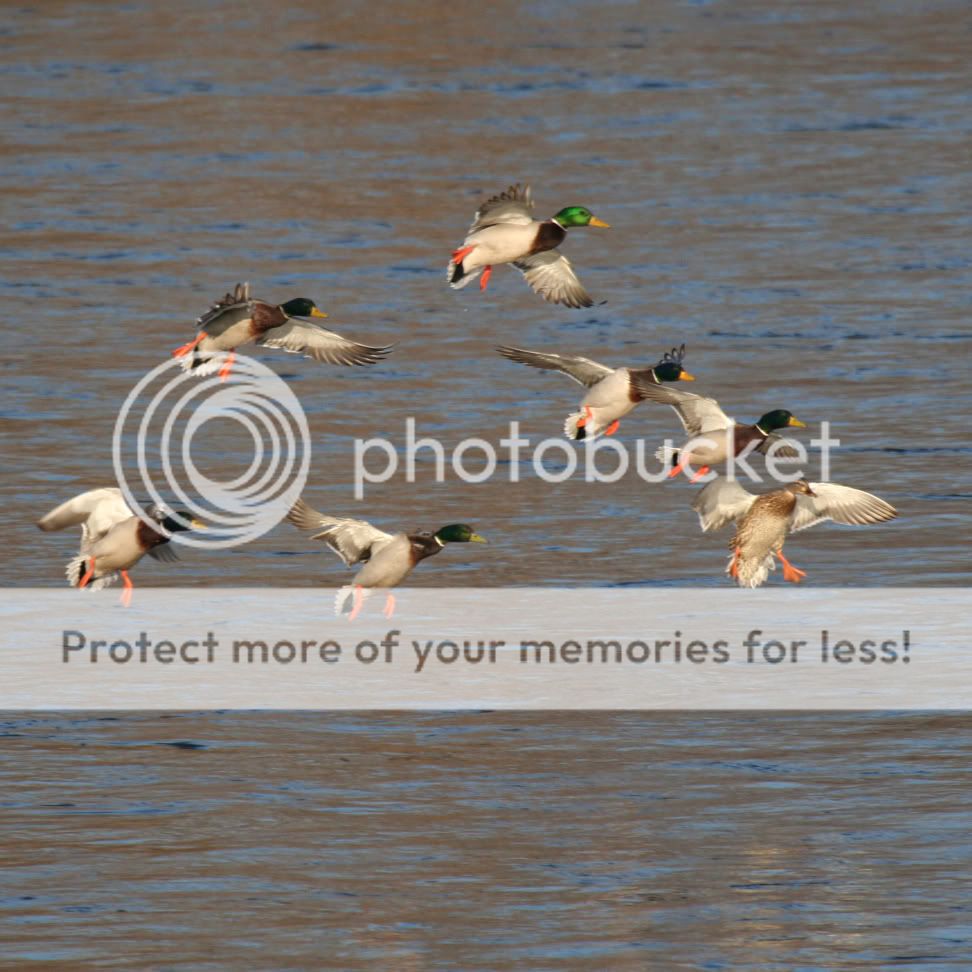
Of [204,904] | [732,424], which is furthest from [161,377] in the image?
[204,904]

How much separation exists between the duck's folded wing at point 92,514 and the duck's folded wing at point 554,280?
2342 mm

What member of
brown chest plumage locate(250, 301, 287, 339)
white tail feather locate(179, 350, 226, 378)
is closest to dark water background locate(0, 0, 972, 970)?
white tail feather locate(179, 350, 226, 378)

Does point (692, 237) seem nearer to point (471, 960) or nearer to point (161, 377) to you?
point (161, 377)

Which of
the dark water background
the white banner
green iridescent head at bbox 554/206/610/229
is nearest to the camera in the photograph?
the dark water background

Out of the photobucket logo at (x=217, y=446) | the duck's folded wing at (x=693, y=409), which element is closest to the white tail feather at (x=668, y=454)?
the duck's folded wing at (x=693, y=409)

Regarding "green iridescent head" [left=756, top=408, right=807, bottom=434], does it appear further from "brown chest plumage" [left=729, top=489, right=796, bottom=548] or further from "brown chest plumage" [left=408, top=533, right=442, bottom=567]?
"brown chest plumage" [left=408, top=533, right=442, bottom=567]

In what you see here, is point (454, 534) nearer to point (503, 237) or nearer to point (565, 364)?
point (565, 364)

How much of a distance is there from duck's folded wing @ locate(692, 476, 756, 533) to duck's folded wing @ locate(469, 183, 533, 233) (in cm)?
143

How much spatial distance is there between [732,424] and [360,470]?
127 inches

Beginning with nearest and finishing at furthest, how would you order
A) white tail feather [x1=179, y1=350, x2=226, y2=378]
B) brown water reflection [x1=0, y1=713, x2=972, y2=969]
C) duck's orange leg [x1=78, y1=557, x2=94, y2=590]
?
brown water reflection [x1=0, y1=713, x2=972, y2=969] < duck's orange leg [x1=78, y1=557, x2=94, y2=590] < white tail feather [x1=179, y1=350, x2=226, y2=378]

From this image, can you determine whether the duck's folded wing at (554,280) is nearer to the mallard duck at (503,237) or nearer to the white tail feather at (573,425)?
the mallard duck at (503,237)

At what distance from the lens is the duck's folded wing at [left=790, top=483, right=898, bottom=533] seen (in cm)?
1023

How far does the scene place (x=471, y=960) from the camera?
7.14m

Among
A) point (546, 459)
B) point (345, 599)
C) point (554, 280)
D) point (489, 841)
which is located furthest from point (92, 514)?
point (546, 459)
